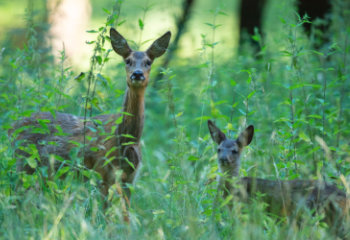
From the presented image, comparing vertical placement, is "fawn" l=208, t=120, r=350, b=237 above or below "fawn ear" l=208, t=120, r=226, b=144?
below

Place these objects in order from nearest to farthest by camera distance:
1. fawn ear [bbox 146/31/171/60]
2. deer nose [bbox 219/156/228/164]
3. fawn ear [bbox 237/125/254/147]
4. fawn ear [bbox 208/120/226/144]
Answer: deer nose [bbox 219/156/228/164] < fawn ear [bbox 237/125/254/147] < fawn ear [bbox 208/120/226/144] < fawn ear [bbox 146/31/171/60]

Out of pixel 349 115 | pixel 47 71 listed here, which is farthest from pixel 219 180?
pixel 47 71

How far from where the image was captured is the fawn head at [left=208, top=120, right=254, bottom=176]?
210 inches

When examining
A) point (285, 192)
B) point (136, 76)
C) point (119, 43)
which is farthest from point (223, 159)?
point (119, 43)

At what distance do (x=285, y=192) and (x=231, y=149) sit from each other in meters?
0.71

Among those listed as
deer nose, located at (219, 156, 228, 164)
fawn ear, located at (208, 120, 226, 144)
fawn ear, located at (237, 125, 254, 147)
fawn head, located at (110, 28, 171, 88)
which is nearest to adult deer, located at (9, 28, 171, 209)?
fawn head, located at (110, 28, 171, 88)

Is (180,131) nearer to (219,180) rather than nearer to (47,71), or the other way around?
(219,180)

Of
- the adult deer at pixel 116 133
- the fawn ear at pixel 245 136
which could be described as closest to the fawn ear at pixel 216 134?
the fawn ear at pixel 245 136

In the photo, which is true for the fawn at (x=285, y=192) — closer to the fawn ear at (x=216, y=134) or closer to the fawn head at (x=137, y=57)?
the fawn ear at (x=216, y=134)

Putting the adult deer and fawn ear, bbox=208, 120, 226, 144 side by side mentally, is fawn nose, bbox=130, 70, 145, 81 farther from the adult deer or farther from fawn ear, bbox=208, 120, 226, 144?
fawn ear, bbox=208, 120, 226, 144

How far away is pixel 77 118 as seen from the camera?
19.9 feet

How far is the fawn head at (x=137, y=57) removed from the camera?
19.2ft

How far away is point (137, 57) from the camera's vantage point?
6125 millimetres

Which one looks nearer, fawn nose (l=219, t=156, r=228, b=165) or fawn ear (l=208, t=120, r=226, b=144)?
fawn nose (l=219, t=156, r=228, b=165)
